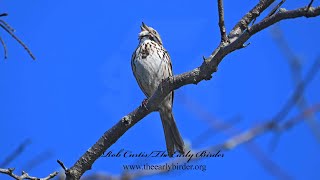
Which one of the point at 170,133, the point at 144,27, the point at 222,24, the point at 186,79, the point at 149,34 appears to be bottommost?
the point at 186,79

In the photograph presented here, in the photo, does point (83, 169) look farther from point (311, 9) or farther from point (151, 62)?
point (151, 62)

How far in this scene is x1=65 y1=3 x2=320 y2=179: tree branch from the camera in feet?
9.62

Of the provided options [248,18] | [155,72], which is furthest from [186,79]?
[155,72]

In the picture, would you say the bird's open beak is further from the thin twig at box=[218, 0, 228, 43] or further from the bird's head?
the thin twig at box=[218, 0, 228, 43]

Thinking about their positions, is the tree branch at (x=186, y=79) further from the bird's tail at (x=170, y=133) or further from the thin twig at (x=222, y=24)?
the bird's tail at (x=170, y=133)

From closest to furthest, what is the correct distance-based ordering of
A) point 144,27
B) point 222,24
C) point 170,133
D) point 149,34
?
point 222,24
point 170,133
point 149,34
point 144,27

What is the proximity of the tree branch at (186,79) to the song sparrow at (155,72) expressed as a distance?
1868mm

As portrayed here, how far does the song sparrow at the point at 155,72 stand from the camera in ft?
19.8

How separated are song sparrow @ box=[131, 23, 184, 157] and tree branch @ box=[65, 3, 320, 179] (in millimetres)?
1868

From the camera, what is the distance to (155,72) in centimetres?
604

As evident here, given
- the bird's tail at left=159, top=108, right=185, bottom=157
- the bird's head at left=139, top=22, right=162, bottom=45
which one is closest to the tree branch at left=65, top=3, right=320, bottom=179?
the bird's tail at left=159, top=108, right=185, bottom=157

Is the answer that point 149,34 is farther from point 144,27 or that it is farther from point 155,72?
point 155,72

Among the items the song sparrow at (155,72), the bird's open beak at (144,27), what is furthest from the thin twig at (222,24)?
the bird's open beak at (144,27)

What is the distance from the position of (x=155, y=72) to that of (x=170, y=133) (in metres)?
0.78
